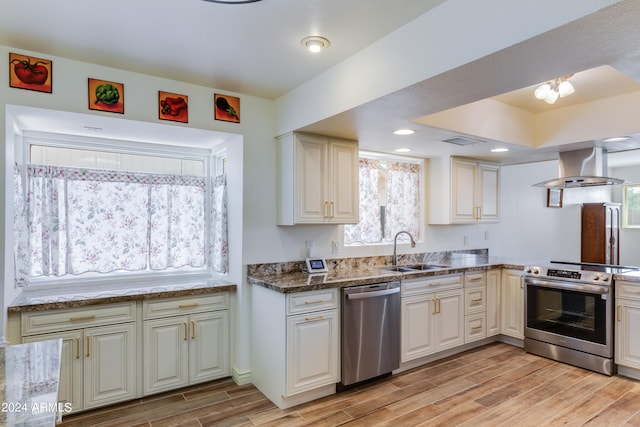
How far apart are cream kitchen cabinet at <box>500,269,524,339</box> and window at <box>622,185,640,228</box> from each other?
15.1 feet

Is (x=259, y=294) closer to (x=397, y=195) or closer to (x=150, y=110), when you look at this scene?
(x=150, y=110)

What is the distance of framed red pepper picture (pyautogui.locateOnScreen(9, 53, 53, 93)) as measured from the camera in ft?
7.68

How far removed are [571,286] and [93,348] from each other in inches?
164

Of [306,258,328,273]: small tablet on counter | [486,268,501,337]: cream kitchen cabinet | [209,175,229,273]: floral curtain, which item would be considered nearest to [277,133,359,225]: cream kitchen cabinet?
[306,258,328,273]: small tablet on counter

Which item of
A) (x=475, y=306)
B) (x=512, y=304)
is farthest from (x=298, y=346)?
(x=512, y=304)

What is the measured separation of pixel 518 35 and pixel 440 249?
3.32m

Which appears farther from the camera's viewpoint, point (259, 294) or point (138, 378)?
point (259, 294)

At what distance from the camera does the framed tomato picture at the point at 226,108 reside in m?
3.06

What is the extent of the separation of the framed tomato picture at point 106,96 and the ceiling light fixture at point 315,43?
1.41 metres

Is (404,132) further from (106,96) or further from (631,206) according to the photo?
(631,206)

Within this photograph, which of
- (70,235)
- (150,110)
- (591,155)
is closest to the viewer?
(150,110)

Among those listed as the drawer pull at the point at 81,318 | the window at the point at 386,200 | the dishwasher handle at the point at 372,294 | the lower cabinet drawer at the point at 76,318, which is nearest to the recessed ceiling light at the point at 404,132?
the window at the point at 386,200

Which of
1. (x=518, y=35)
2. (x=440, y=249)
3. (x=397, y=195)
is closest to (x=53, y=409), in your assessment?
(x=518, y=35)

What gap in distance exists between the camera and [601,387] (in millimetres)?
3082
